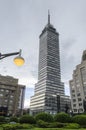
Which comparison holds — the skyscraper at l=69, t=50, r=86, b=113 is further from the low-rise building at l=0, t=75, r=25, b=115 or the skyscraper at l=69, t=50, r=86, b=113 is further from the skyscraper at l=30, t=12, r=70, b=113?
the skyscraper at l=30, t=12, r=70, b=113

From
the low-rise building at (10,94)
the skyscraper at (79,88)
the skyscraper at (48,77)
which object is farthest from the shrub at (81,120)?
the skyscraper at (48,77)

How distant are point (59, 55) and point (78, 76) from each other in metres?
89.6

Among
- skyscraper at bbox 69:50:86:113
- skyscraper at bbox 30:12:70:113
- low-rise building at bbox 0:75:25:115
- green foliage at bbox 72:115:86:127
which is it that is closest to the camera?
green foliage at bbox 72:115:86:127

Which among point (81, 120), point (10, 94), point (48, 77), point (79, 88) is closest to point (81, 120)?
point (81, 120)

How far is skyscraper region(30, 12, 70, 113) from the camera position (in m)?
138

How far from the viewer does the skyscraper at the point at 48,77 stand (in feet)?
453

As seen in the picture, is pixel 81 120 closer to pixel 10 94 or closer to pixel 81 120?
pixel 81 120

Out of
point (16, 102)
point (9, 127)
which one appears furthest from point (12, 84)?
point (9, 127)

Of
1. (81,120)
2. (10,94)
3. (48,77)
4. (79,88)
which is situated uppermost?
(48,77)

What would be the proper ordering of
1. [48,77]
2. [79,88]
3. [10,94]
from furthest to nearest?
1. [48,77]
2. [79,88]
3. [10,94]

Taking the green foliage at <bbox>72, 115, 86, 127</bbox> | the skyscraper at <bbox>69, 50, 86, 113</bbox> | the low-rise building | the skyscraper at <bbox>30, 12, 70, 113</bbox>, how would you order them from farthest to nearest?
the skyscraper at <bbox>30, 12, 70, 113</bbox> < the skyscraper at <bbox>69, 50, 86, 113</bbox> < the low-rise building < the green foliage at <bbox>72, 115, 86, 127</bbox>

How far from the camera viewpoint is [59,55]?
181125 millimetres

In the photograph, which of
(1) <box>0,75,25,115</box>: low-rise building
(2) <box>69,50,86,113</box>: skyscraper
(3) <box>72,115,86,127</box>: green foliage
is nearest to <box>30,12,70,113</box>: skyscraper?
(2) <box>69,50,86,113</box>: skyscraper

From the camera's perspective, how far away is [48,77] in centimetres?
15475
